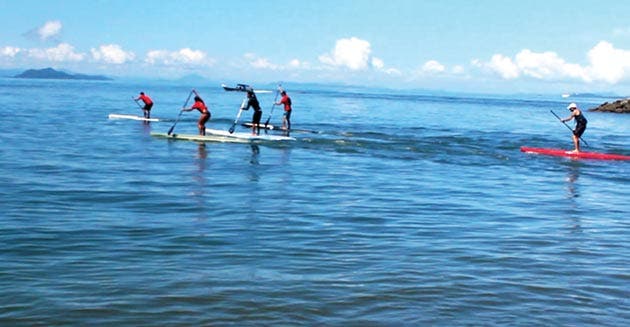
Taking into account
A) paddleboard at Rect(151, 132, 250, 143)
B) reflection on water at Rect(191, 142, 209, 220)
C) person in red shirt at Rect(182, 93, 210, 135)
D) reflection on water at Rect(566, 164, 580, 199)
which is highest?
person in red shirt at Rect(182, 93, 210, 135)

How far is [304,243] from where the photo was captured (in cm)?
1153

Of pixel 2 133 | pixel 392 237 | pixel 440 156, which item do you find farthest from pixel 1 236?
pixel 2 133

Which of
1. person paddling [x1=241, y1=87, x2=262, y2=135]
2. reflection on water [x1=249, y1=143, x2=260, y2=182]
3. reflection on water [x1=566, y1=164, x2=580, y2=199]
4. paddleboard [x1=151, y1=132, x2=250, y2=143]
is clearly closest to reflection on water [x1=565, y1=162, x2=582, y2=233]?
reflection on water [x1=566, y1=164, x2=580, y2=199]

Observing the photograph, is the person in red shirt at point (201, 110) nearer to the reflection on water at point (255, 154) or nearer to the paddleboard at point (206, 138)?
the paddleboard at point (206, 138)

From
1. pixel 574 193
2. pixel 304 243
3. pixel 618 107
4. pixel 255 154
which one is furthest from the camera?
pixel 618 107

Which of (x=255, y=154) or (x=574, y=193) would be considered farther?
(x=255, y=154)

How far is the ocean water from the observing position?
312 inches

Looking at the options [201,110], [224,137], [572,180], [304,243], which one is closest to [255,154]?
[224,137]

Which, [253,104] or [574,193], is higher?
[253,104]

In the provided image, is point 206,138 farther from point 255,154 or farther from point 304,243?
point 304,243

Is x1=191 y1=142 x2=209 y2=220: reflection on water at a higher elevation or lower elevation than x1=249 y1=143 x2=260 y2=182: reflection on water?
higher

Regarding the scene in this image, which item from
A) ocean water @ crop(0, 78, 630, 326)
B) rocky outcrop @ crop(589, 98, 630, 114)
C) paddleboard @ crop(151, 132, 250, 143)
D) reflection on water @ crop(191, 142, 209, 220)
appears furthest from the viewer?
rocky outcrop @ crop(589, 98, 630, 114)

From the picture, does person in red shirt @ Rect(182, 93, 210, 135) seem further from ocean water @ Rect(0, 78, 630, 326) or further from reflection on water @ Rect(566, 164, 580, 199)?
reflection on water @ Rect(566, 164, 580, 199)

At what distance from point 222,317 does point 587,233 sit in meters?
8.20
